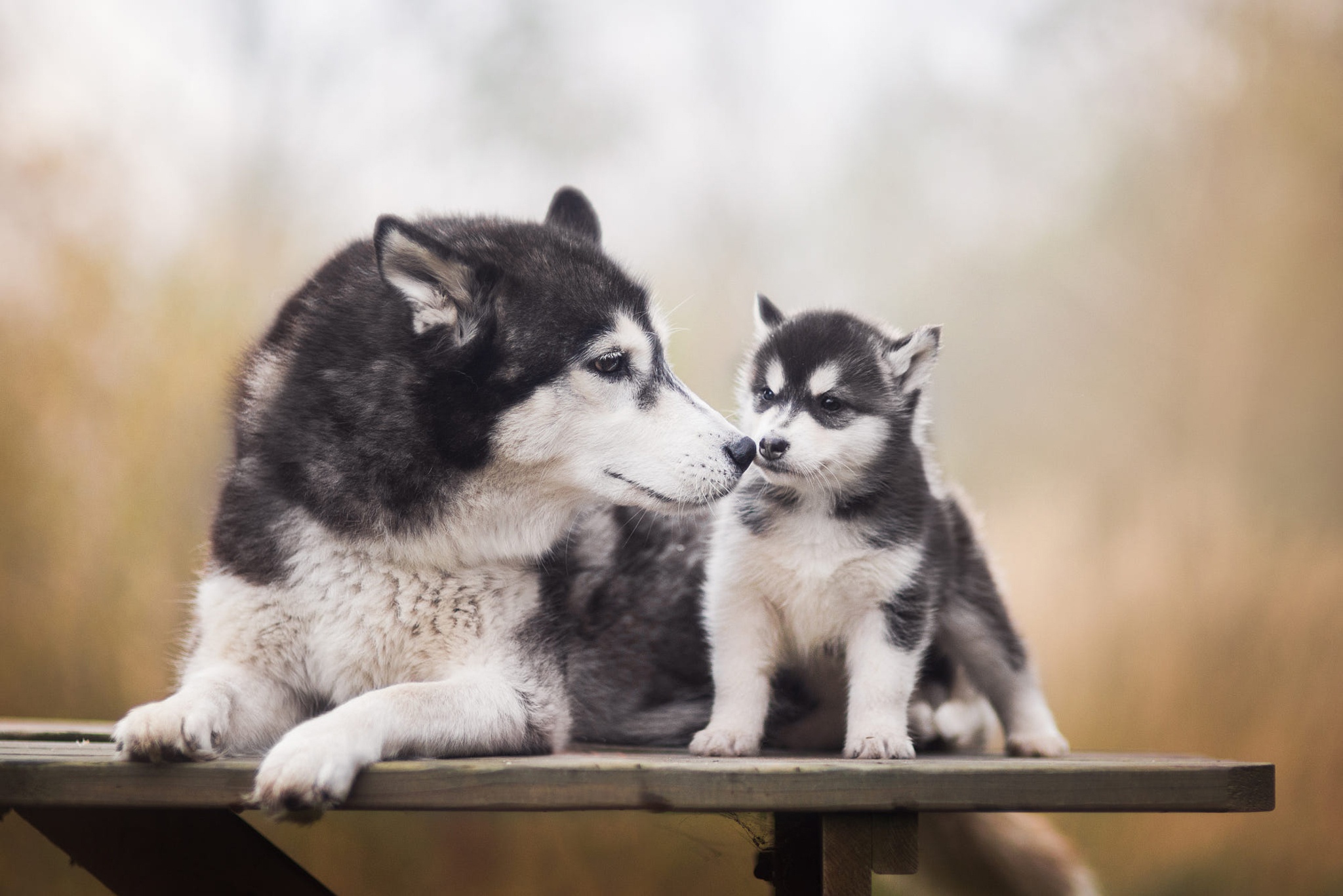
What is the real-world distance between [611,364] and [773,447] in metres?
0.39

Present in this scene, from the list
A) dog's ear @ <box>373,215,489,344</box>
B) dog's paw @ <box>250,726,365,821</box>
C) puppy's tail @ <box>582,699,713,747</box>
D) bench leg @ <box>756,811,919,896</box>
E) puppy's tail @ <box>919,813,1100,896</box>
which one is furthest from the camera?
puppy's tail @ <box>919,813,1100,896</box>

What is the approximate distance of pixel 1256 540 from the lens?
13.0ft

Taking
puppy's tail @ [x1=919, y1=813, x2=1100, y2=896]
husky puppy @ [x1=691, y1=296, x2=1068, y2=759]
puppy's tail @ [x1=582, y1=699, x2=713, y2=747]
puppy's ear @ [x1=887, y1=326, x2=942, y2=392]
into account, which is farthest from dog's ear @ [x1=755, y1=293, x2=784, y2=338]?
puppy's tail @ [x1=919, y1=813, x2=1100, y2=896]

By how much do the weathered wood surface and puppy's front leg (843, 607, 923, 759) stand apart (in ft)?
0.46

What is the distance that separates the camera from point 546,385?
218 centimetres

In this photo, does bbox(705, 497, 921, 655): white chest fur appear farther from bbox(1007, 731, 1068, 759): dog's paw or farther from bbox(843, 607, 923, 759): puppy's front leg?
bbox(1007, 731, 1068, 759): dog's paw

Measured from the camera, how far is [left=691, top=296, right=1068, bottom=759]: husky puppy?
226 cm

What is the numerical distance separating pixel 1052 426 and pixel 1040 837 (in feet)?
5.94

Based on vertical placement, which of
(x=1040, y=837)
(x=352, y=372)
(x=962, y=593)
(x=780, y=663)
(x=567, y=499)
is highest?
(x=352, y=372)

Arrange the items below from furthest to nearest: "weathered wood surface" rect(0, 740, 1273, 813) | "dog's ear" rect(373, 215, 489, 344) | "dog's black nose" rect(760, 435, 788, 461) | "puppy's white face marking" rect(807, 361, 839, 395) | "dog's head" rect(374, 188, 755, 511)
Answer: "puppy's white face marking" rect(807, 361, 839, 395) < "dog's black nose" rect(760, 435, 788, 461) < "dog's head" rect(374, 188, 755, 511) < "dog's ear" rect(373, 215, 489, 344) < "weathered wood surface" rect(0, 740, 1273, 813)

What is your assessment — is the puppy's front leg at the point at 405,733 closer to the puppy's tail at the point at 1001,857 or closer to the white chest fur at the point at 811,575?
the white chest fur at the point at 811,575

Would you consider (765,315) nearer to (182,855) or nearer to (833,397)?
(833,397)

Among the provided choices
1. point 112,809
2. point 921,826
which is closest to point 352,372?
point 112,809

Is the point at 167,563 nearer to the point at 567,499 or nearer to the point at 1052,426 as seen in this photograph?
the point at 567,499
